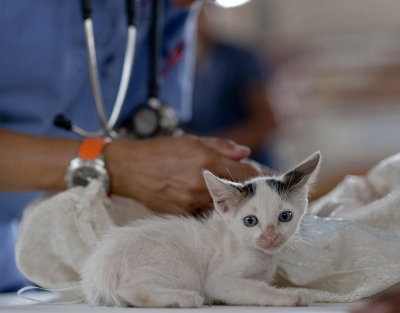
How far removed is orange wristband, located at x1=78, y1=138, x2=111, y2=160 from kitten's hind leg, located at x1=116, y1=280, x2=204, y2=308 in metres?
0.29

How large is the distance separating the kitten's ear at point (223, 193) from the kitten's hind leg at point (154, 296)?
0.15 meters

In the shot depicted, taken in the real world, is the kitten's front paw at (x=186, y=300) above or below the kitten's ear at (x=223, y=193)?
below

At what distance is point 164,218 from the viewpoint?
2.64ft

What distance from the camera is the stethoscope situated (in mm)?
1053

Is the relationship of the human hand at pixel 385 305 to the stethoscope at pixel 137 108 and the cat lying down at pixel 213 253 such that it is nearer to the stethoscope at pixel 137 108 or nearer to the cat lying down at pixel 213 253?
the cat lying down at pixel 213 253

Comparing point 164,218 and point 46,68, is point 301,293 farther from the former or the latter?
point 46,68

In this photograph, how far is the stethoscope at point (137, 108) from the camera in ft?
3.45

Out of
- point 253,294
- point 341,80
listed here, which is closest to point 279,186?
point 253,294

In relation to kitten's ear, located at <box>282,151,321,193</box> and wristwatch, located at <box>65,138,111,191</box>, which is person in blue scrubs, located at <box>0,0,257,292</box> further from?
kitten's ear, located at <box>282,151,321,193</box>

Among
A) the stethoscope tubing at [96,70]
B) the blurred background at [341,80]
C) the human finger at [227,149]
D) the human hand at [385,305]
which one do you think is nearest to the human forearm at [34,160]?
the stethoscope tubing at [96,70]

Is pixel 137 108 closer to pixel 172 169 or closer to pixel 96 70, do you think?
pixel 96 70

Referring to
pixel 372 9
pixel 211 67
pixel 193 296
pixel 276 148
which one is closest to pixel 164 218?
pixel 193 296

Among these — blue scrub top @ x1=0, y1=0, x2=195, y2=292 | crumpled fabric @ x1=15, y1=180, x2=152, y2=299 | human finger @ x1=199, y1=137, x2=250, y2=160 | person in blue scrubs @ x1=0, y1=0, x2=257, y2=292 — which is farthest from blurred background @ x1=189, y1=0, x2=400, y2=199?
crumpled fabric @ x1=15, y1=180, x2=152, y2=299

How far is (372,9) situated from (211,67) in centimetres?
117
